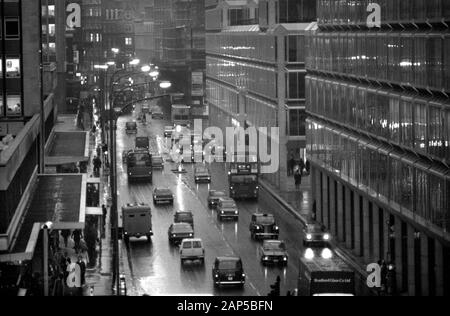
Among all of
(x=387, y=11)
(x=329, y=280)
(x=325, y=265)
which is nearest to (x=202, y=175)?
(x=387, y=11)

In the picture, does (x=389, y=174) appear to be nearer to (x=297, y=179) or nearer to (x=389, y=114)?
(x=389, y=114)

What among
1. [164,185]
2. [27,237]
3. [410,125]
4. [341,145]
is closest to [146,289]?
[27,237]

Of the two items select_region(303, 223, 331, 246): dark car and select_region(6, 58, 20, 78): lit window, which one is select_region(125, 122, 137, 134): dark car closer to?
select_region(6, 58, 20, 78): lit window

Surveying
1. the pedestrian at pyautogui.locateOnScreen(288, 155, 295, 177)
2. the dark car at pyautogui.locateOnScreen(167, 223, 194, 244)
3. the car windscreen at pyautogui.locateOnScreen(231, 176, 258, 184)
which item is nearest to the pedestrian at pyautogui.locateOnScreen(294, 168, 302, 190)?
the pedestrian at pyautogui.locateOnScreen(288, 155, 295, 177)

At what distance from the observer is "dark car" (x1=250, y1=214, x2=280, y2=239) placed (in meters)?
73.2

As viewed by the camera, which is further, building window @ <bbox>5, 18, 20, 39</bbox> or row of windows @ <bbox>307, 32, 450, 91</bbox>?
building window @ <bbox>5, 18, 20, 39</bbox>

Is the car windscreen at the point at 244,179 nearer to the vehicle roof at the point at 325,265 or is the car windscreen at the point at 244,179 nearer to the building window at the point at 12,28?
the building window at the point at 12,28

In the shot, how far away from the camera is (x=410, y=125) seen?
2253 inches

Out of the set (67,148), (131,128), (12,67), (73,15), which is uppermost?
(73,15)

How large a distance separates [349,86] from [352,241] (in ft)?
26.6

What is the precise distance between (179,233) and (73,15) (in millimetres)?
80293

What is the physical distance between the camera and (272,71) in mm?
106562

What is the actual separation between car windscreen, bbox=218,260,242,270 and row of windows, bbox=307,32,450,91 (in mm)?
10475
